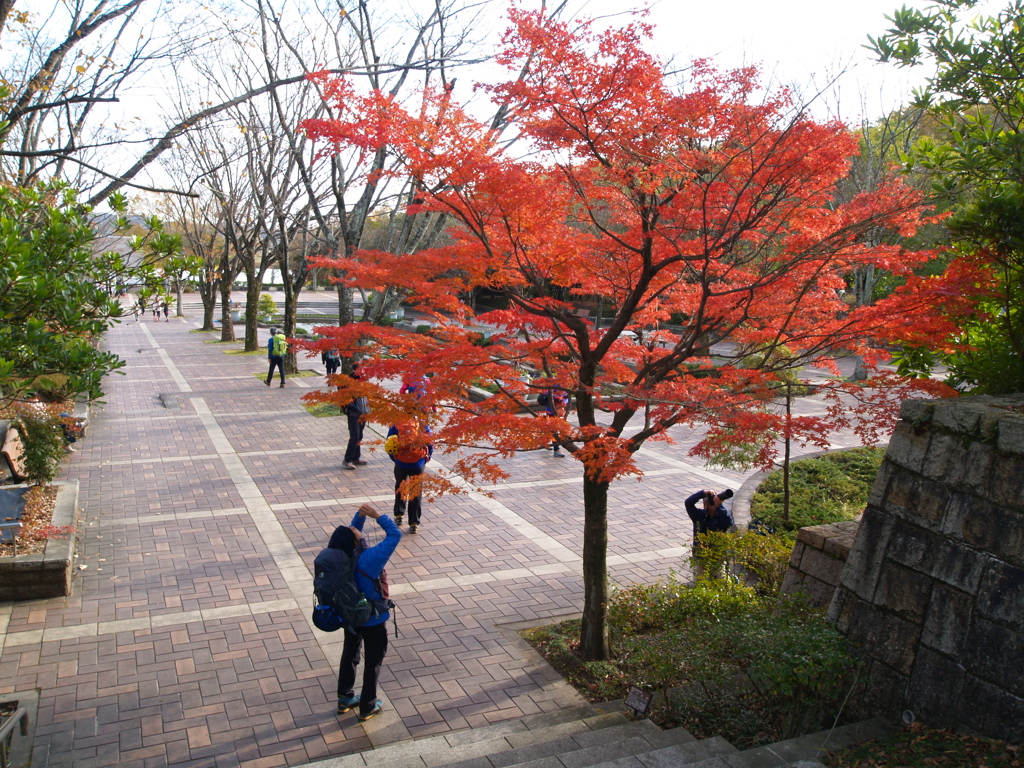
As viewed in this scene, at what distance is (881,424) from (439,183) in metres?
3.92

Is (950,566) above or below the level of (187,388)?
above

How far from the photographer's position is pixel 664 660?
527 centimetres

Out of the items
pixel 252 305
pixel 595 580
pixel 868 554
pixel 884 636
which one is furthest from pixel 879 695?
pixel 252 305

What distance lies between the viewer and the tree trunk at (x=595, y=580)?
20.8 feet

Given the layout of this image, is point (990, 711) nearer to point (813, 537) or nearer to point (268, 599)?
point (813, 537)

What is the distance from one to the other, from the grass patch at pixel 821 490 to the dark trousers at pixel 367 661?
212 inches

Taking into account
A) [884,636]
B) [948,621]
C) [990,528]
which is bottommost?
[884,636]

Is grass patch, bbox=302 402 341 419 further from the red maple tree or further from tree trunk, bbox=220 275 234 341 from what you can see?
tree trunk, bbox=220 275 234 341

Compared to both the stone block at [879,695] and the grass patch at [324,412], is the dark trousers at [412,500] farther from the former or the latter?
the grass patch at [324,412]

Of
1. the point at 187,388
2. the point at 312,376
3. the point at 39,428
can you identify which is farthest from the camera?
the point at 312,376

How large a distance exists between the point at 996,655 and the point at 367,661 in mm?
3989

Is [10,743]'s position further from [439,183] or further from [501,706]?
[439,183]

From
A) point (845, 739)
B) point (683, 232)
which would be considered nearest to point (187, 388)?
point (683, 232)

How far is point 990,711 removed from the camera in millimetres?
4000
